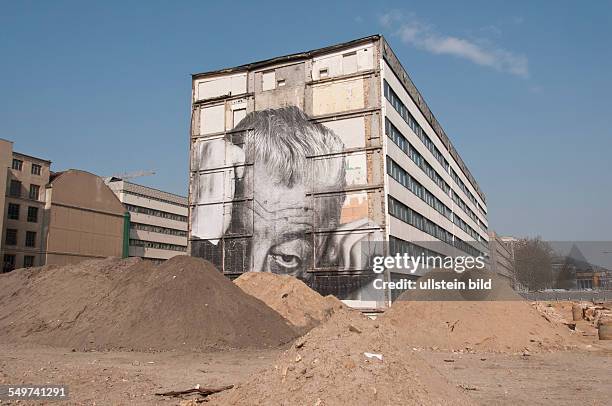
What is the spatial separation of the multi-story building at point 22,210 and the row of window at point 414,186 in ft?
148

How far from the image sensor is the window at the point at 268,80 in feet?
108

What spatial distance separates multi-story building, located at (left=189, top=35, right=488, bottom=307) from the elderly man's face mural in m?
0.07

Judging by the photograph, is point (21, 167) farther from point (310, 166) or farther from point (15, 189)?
point (310, 166)

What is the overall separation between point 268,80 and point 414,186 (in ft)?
45.1

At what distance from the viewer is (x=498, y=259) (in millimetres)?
95938

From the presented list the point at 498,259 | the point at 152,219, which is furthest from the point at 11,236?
the point at 498,259

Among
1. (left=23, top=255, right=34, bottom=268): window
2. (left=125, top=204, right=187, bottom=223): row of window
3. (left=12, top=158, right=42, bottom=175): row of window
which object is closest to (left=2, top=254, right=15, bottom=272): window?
(left=23, top=255, right=34, bottom=268): window

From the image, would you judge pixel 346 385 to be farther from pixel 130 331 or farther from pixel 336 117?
pixel 336 117

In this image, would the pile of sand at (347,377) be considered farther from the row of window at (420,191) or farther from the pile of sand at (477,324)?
the row of window at (420,191)

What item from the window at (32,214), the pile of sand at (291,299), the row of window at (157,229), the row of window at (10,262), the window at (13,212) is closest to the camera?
the pile of sand at (291,299)

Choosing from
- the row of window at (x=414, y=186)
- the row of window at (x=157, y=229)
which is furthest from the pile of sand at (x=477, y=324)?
the row of window at (x=157, y=229)

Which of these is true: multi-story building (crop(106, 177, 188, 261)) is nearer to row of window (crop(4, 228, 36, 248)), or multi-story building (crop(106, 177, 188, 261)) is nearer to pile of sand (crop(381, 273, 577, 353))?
row of window (crop(4, 228, 36, 248))

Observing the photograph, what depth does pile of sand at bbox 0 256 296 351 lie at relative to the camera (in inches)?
647

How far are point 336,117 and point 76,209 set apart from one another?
151 ft
